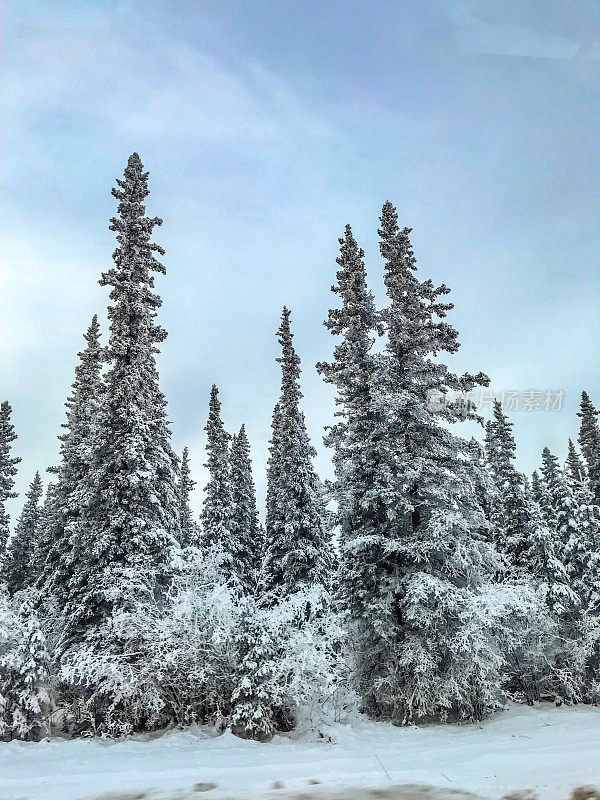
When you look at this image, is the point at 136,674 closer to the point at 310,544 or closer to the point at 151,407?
the point at 151,407

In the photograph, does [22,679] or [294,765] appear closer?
[294,765]

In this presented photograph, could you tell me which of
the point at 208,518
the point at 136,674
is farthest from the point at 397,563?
the point at 208,518

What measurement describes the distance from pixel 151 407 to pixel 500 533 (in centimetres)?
2010

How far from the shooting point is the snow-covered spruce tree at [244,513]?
3531 centimetres

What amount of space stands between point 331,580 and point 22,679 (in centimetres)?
999

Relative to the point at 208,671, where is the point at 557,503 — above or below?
above

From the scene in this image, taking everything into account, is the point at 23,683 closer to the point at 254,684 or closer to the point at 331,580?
the point at 254,684

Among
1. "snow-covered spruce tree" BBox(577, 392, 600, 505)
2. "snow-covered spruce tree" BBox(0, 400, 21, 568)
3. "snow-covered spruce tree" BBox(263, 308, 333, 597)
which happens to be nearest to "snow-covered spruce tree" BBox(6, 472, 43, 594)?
"snow-covered spruce tree" BBox(0, 400, 21, 568)

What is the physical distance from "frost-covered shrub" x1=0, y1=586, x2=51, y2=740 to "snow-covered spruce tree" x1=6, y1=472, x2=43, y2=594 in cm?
2846

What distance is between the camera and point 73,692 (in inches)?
569

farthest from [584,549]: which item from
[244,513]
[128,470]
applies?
[128,470]

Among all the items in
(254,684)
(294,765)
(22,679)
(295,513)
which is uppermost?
(295,513)

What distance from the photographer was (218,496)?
3559 centimetres

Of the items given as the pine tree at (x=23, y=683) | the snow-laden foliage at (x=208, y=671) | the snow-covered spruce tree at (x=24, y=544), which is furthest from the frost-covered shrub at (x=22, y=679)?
the snow-covered spruce tree at (x=24, y=544)
